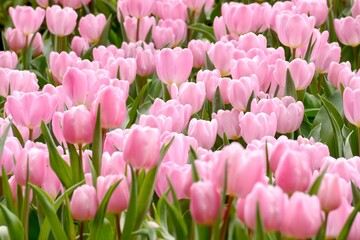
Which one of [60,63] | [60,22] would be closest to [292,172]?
[60,63]

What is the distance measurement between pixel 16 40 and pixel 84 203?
1.80 m

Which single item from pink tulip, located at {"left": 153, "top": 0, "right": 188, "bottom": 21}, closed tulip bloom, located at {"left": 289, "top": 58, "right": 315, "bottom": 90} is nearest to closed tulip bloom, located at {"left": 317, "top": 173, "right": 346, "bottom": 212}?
closed tulip bloom, located at {"left": 289, "top": 58, "right": 315, "bottom": 90}

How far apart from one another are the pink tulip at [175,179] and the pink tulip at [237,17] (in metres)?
1.43

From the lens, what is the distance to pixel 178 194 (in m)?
1.42

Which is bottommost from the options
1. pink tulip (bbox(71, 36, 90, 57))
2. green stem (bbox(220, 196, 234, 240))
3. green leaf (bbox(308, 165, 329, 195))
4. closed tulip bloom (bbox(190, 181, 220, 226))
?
pink tulip (bbox(71, 36, 90, 57))

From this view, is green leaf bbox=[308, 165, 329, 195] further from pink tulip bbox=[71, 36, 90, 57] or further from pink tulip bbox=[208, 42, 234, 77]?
pink tulip bbox=[71, 36, 90, 57]

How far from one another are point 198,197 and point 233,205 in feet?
0.45

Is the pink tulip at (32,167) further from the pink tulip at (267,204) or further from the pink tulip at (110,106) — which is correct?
the pink tulip at (267,204)

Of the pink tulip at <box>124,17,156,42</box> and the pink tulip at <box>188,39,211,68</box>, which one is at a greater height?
the pink tulip at <box>188,39,211,68</box>

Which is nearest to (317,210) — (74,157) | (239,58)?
(74,157)

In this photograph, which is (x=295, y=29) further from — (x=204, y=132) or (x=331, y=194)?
(x=331, y=194)

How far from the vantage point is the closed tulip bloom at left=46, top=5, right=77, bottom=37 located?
9.86 ft

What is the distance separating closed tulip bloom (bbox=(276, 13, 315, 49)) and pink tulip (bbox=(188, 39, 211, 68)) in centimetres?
27

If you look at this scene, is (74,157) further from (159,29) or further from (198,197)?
(159,29)
